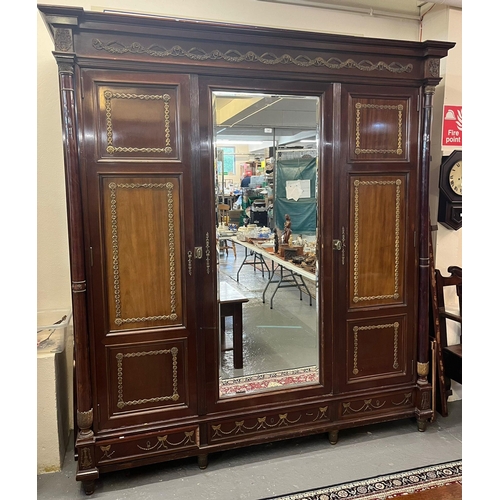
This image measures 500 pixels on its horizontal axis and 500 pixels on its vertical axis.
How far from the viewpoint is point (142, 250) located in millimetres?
2092

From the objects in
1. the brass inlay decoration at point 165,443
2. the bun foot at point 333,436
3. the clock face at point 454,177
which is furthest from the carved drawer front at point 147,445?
the clock face at point 454,177

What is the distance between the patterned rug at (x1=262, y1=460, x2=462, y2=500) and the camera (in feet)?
6.70

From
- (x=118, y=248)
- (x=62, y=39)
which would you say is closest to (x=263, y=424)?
(x=118, y=248)

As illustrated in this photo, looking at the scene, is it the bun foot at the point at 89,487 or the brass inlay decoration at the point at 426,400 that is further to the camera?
the brass inlay decoration at the point at 426,400

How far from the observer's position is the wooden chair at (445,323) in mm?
2713

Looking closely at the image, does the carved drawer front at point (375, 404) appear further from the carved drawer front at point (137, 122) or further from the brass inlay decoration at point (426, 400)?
the carved drawer front at point (137, 122)

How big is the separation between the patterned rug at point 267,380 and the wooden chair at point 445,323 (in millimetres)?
959

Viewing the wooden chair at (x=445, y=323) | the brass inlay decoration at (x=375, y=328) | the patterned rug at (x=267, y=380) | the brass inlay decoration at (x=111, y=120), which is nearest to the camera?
the brass inlay decoration at (x=111, y=120)

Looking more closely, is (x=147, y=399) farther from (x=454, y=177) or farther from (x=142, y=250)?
(x=454, y=177)

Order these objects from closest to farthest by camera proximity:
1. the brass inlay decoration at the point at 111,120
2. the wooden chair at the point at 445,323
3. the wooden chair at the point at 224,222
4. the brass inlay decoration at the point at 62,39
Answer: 1. the brass inlay decoration at the point at 62,39
2. the brass inlay decoration at the point at 111,120
3. the wooden chair at the point at 224,222
4. the wooden chair at the point at 445,323

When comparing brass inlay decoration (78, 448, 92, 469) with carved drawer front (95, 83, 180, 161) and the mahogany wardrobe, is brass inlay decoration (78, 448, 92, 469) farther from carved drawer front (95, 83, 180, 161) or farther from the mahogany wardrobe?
carved drawer front (95, 83, 180, 161)

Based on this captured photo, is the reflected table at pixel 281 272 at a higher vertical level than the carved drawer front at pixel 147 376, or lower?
→ higher

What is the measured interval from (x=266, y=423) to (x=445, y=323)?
4.62 feet

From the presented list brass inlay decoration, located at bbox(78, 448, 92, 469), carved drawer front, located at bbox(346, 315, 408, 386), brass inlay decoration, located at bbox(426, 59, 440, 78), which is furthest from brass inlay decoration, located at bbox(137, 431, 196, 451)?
brass inlay decoration, located at bbox(426, 59, 440, 78)
